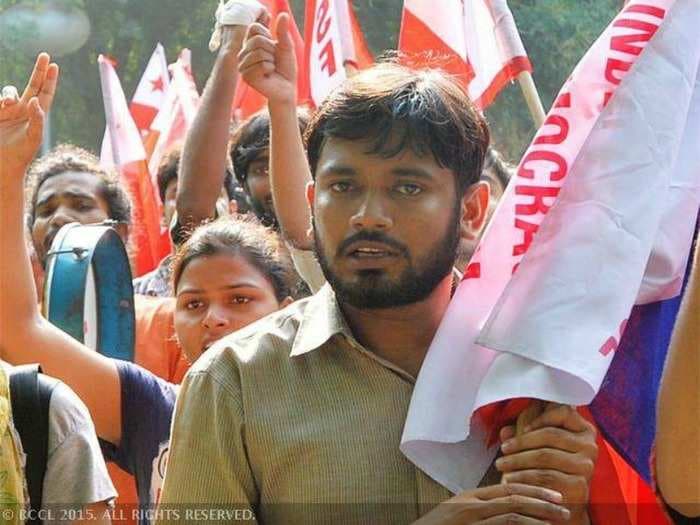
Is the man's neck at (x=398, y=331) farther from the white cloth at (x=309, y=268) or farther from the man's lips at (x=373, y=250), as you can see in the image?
the white cloth at (x=309, y=268)

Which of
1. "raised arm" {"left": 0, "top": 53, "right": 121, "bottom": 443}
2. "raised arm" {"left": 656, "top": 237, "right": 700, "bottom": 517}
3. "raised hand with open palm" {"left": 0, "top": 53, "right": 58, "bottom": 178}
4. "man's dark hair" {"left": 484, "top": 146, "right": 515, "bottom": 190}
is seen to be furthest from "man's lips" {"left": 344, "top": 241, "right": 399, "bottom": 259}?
"man's dark hair" {"left": 484, "top": 146, "right": 515, "bottom": 190}

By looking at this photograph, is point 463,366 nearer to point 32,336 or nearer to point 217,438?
point 217,438

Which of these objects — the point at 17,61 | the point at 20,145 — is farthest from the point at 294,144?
the point at 17,61

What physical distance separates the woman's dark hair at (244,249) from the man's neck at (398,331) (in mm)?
1094

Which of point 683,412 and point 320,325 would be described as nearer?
point 683,412

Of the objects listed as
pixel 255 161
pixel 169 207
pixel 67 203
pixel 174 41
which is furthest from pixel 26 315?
pixel 174 41

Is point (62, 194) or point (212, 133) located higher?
point (212, 133)

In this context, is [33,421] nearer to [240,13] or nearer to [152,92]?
[240,13]

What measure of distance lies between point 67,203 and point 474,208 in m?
2.28

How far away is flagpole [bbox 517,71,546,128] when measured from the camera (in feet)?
10.8

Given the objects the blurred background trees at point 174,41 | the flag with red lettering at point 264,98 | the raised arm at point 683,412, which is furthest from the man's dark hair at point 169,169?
the blurred background trees at point 174,41

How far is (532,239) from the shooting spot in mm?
2373

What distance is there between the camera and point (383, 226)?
228 centimetres

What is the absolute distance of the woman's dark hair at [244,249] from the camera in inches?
135
